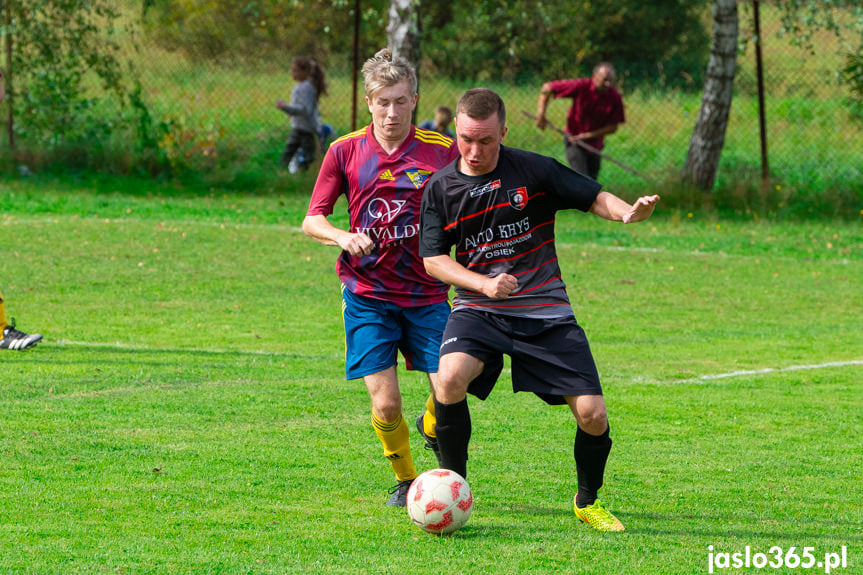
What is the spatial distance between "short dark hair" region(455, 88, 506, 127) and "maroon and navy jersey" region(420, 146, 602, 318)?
0.78ft

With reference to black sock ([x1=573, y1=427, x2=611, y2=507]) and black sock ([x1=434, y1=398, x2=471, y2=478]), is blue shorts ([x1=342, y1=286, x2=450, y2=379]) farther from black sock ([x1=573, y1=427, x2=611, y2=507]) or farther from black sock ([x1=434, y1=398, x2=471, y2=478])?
black sock ([x1=573, y1=427, x2=611, y2=507])

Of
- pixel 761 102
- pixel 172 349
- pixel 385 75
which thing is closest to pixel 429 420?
pixel 385 75

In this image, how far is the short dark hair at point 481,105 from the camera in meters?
4.65

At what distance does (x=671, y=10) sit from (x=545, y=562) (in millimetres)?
25430

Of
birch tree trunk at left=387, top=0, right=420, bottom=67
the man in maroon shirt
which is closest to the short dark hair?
the man in maroon shirt

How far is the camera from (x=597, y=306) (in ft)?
36.0

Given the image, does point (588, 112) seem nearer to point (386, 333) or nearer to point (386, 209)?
point (386, 209)

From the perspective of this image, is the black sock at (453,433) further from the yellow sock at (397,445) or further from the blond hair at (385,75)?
the blond hair at (385,75)

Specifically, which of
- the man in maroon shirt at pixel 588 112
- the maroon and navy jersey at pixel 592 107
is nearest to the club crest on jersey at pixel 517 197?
the man in maroon shirt at pixel 588 112

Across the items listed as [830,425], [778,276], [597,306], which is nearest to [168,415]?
[830,425]

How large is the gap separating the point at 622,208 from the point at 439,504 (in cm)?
135

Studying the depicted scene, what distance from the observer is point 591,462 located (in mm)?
4871

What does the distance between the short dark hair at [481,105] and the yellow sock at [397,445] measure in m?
1.38

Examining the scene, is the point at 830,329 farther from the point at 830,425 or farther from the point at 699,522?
the point at 699,522
